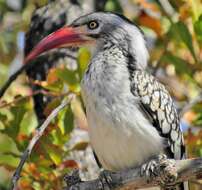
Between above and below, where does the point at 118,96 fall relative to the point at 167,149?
above

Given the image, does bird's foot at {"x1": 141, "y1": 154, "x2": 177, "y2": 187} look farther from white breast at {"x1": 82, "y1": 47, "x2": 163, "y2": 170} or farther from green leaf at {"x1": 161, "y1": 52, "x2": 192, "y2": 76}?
green leaf at {"x1": 161, "y1": 52, "x2": 192, "y2": 76}

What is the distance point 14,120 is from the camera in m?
5.37

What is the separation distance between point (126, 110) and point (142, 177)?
516mm

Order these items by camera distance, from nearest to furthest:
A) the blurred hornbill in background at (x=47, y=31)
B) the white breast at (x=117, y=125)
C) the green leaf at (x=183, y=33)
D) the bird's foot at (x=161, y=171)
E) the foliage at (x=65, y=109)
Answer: the bird's foot at (x=161, y=171) → the white breast at (x=117, y=125) → the foliage at (x=65, y=109) → the green leaf at (x=183, y=33) → the blurred hornbill in background at (x=47, y=31)

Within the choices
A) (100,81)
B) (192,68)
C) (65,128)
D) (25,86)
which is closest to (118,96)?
(100,81)

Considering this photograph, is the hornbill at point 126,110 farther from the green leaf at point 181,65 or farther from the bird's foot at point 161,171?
the green leaf at point 181,65

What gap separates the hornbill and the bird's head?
0.01 m

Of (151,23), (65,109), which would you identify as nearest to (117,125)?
(65,109)

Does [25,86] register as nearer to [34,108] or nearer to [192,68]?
[34,108]

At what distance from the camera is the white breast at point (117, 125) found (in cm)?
490

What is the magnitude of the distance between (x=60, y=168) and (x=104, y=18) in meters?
1.11

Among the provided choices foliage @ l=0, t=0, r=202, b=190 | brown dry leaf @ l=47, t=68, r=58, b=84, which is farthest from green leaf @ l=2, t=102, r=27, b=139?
brown dry leaf @ l=47, t=68, r=58, b=84

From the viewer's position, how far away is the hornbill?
16.1ft

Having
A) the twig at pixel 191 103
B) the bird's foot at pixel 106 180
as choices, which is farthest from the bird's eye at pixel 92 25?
the bird's foot at pixel 106 180
